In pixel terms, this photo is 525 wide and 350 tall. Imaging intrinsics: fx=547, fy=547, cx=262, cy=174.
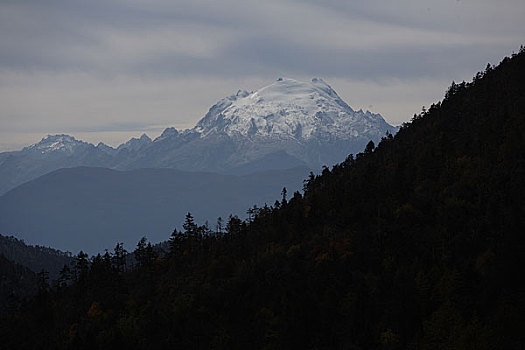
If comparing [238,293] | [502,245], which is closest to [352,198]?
[238,293]

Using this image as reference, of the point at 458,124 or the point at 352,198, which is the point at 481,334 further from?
the point at 458,124

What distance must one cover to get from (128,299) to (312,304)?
49.0 metres

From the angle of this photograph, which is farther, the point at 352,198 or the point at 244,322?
the point at 352,198

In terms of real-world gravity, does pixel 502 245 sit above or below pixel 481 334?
above

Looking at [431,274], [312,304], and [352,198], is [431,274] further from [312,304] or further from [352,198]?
[352,198]

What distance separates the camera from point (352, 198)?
12325cm

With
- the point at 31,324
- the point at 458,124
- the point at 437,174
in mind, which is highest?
the point at 458,124

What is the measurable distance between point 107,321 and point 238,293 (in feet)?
91.7

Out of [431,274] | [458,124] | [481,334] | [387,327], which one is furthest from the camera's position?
[458,124]

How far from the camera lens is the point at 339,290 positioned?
90.0 meters

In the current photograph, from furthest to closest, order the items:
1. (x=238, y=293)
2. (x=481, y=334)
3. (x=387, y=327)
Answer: (x=238, y=293), (x=387, y=327), (x=481, y=334)

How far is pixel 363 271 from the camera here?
94.9 m

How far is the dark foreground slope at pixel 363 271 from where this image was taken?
7638 centimetres

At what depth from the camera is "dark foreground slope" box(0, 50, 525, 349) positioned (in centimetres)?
7638
